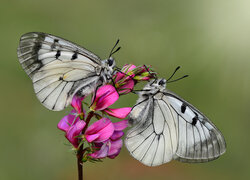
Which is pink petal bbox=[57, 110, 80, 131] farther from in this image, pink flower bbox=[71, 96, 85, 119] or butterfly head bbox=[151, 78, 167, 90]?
butterfly head bbox=[151, 78, 167, 90]

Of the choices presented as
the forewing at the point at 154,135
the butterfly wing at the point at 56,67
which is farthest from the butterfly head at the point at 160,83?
the butterfly wing at the point at 56,67

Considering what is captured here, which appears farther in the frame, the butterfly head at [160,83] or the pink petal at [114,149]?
the butterfly head at [160,83]

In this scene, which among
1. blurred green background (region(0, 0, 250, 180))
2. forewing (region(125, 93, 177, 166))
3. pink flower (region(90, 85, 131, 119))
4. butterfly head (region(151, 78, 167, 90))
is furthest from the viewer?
blurred green background (region(0, 0, 250, 180))

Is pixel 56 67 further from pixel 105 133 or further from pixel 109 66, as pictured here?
pixel 105 133

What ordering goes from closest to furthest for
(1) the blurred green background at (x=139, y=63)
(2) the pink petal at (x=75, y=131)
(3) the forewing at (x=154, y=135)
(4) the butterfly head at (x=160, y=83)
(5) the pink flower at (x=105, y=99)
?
(2) the pink petal at (x=75, y=131)
(5) the pink flower at (x=105, y=99)
(4) the butterfly head at (x=160, y=83)
(3) the forewing at (x=154, y=135)
(1) the blurred green background at (x=139, y=63)

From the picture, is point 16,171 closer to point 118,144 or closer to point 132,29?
point 118,144

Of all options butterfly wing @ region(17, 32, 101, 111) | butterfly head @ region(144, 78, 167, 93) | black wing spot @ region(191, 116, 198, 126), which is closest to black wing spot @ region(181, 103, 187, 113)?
black wing spot @ region(191, 116, 198, 126)

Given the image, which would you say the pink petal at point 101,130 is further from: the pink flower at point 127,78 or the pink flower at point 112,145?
the pink flower at point 127,78
